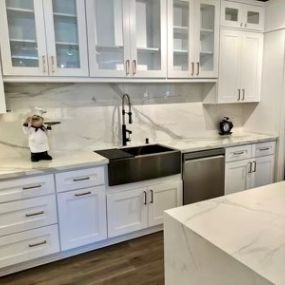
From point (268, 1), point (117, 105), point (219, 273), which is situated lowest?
point (219, 273)

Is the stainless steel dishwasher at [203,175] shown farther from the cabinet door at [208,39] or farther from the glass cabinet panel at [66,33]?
the glass cabinet panel at [66,33]

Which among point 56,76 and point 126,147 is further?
point 126,147

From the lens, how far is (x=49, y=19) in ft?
7.44

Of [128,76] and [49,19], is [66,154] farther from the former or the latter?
[49,19]

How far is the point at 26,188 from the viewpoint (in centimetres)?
213

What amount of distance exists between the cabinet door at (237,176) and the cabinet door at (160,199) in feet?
2.34

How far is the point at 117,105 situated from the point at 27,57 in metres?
1.04

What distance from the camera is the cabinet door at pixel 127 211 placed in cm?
252

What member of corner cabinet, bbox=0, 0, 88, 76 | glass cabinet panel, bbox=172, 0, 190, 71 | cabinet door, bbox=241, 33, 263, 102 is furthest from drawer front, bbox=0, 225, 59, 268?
cabinet door, bbox=241, 33, 263, 102

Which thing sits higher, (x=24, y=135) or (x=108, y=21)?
(x=108, y=21)

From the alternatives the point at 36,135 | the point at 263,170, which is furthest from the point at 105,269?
the point at 263,170

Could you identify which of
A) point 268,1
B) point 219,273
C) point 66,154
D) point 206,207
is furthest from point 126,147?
point 268,1

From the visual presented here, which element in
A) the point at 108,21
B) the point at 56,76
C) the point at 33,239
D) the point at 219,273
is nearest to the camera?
the point at 219,273

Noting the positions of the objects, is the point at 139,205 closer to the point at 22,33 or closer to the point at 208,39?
the point at 22,33
